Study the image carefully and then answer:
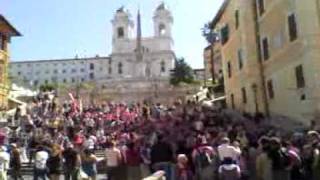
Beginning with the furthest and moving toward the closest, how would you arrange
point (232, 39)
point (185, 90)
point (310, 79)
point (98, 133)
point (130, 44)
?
point (130, 44) → point (185, 90) → point (232, 39) → point (98, 133) → point (310, 79)

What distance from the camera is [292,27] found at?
26.8 metres

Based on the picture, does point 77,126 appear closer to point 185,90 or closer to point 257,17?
point 257,17

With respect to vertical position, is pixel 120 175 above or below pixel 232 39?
below

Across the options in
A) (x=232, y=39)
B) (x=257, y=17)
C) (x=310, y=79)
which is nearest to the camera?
(x=310, y=79)

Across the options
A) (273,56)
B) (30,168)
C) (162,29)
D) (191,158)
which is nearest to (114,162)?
(191,158)

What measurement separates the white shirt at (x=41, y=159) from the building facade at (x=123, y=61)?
336 ft

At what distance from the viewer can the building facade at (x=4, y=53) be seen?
173ft

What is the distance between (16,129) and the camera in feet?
104

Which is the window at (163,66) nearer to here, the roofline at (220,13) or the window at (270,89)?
the roofline at (220,13)

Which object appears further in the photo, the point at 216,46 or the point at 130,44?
the point at 130,44

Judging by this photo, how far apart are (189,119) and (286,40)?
19.3 ft

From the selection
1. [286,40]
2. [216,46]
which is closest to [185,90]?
[216,46]

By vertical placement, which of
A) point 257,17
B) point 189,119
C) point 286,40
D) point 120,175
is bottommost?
point 120,175

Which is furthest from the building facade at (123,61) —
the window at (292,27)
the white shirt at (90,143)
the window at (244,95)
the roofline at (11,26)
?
the white shirt at (90,143)
